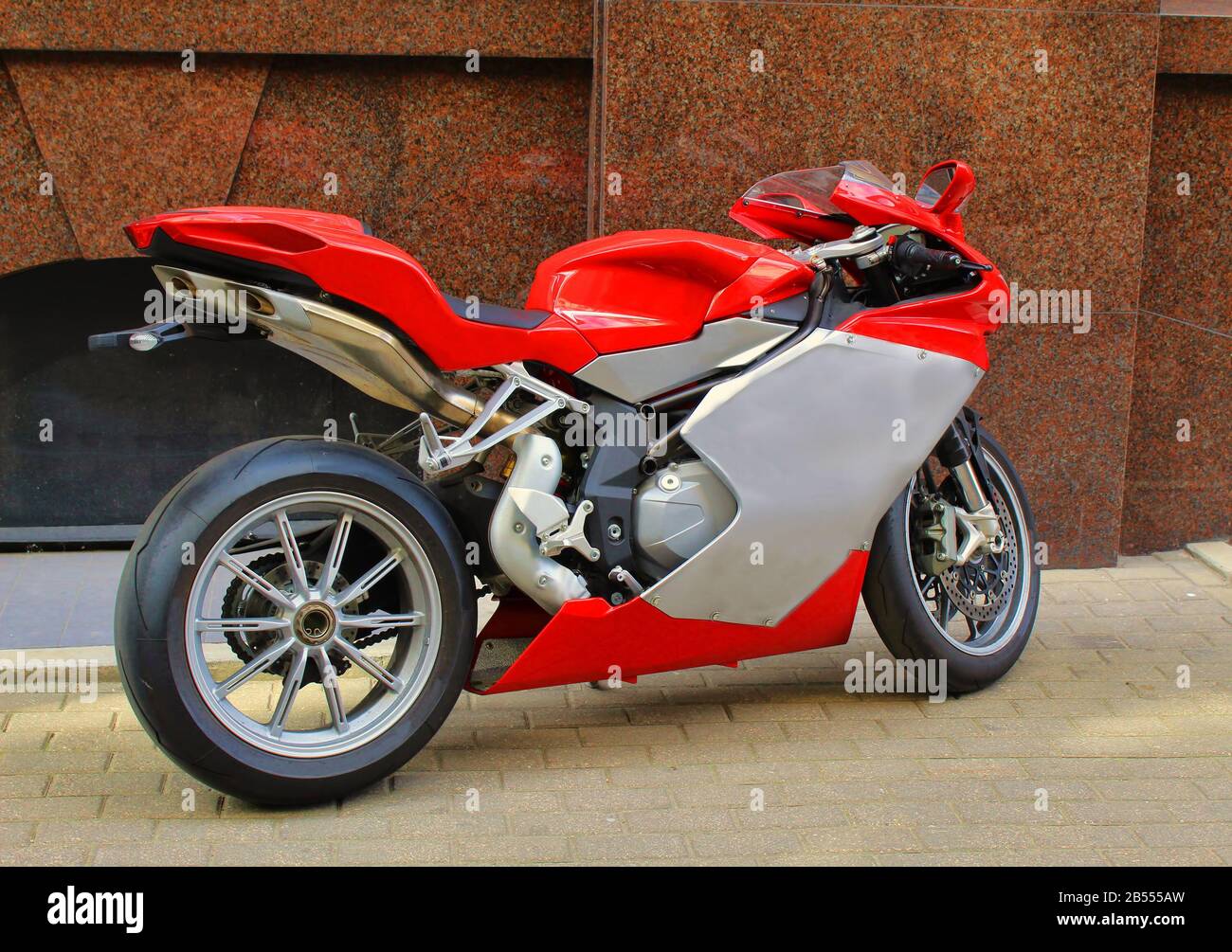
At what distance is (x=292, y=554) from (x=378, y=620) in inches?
10.4

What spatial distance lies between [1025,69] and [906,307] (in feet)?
6.41

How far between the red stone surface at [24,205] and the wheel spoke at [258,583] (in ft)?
8.53

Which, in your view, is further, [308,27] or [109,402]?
[109,402]

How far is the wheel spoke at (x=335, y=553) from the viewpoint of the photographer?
142 inches

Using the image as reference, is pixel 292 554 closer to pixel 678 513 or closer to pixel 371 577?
pixel 371 577

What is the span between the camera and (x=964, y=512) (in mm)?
4543

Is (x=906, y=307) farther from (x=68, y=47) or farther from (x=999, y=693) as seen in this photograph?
(x=68, y=47)

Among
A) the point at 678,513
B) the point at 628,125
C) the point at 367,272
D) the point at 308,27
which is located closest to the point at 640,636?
the point at 678,513

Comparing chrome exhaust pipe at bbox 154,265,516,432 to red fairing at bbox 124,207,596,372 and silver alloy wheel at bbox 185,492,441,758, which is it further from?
silver alloy wheel at bbox 185,492,441,758

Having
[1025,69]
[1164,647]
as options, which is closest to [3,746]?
[1164,647]

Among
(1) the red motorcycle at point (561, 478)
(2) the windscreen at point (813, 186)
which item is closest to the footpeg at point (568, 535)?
(1) the red motorcycle at point (561, 478)

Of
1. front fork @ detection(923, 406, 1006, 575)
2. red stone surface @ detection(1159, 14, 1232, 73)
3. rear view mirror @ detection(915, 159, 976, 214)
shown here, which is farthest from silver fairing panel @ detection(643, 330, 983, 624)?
red stone surface @ detection(1159, 14, 1232, 73)

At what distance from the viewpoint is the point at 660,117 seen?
18.0 ft

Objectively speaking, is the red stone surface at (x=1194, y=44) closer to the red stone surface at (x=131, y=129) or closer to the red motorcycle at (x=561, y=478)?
the red motorcycle at (x=561, y=478)
